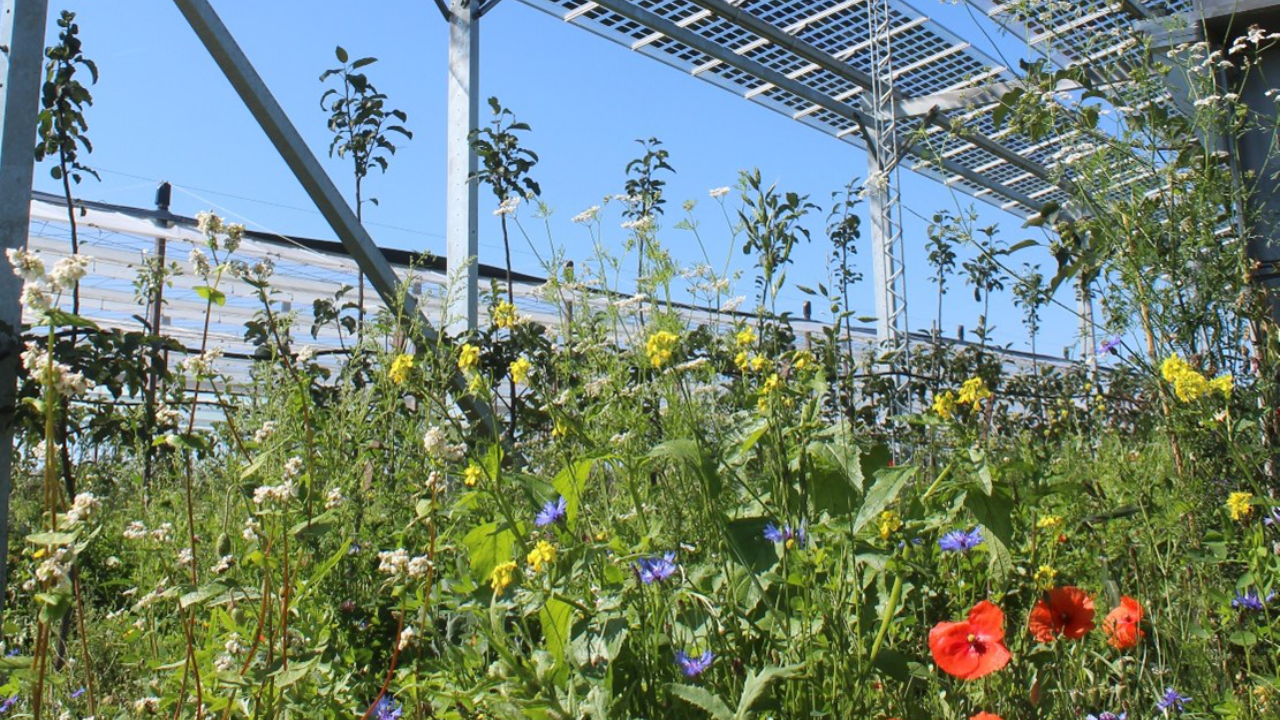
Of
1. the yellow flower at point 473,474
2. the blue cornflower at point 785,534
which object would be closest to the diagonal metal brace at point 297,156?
the yellow flower at point 473,474

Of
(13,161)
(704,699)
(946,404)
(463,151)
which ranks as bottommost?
(704,699)

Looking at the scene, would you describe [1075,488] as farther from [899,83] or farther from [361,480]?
[899,83]

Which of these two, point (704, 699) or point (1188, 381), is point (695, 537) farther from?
point (1188, 381)

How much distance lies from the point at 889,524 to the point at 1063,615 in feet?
1.06

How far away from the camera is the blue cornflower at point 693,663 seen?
137cm

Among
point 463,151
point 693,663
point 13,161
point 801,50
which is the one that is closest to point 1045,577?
point 693,663

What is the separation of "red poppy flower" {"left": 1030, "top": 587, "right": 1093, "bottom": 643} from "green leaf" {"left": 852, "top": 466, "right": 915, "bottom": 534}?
0.24m

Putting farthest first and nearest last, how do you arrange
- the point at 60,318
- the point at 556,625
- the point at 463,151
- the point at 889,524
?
1. the point at 463,151
2. the point at 889,524
3. the point at 556,625
4. the point at 60,318

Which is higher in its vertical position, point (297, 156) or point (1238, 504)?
point (297, 156)

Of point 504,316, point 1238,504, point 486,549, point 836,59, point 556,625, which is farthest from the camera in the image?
point 836,59

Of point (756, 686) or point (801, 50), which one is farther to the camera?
point (801, 50)

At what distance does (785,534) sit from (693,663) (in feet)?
0.70

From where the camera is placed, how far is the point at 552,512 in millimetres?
1581

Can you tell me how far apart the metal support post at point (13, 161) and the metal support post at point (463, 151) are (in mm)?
2276
